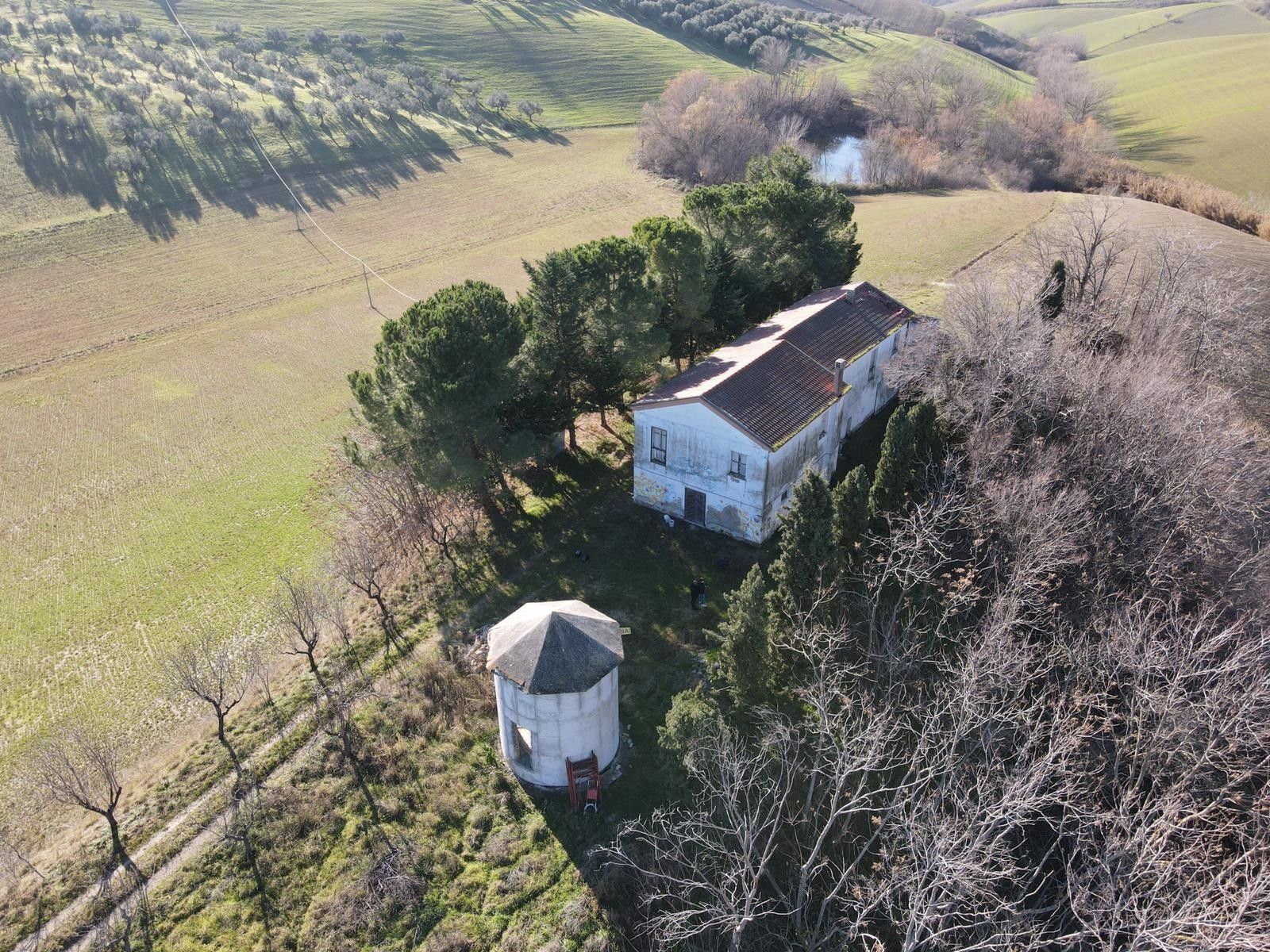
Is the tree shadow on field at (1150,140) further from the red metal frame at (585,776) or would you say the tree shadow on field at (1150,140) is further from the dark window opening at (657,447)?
the red metal frame at (585,776)

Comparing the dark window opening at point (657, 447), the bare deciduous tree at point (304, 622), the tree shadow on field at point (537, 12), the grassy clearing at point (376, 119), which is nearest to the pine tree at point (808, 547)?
the dark window opening at point (657, 447)

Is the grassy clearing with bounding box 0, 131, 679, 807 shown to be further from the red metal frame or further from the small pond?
the small pond

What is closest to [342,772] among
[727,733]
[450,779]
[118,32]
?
[450,779]

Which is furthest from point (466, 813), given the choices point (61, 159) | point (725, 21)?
point (725, 21)

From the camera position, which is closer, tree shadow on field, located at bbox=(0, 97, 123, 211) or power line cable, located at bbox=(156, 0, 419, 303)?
power line cable, located at bbox=(156, 0, 419, 303)

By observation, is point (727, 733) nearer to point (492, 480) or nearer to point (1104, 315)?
point (492, 480)

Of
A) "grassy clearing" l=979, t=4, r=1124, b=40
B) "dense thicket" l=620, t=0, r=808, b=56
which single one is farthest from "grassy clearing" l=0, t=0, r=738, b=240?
"grassy clearing" l=979, t=4, r=1124, b=40
